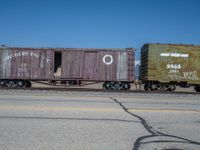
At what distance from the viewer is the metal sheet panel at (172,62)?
2314 cm

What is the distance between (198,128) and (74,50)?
1808 cm

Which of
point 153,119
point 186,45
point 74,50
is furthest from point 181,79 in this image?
point 153,119

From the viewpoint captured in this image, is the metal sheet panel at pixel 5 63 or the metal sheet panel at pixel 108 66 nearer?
the metal sheet panel at pixel 108 66

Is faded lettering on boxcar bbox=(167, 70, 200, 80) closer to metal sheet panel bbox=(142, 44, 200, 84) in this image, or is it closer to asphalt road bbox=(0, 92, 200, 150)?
metal sheet panel bbox=(142, 44, 200, 84)

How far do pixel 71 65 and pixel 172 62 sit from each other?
7336mm

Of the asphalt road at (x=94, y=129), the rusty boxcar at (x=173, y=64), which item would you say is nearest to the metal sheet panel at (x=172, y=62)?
the rusty boxcar at (x=173, y=64)

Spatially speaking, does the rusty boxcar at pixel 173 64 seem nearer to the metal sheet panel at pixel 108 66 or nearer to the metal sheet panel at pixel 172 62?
the metal sheet panel at pixel 172 62

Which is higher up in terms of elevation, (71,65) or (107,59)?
(107,59)

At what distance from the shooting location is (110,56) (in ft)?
79.0


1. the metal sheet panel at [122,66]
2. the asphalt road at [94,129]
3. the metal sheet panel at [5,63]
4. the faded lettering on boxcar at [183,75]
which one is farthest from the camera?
the metal sheet panel at [5,63]

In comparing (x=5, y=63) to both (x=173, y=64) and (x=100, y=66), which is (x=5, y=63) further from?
(x=173, y=64)

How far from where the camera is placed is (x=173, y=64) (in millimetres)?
23172

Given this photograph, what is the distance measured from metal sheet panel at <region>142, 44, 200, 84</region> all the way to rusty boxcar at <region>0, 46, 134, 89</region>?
1723 millimetres

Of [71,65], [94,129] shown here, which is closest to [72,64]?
[71,65]
